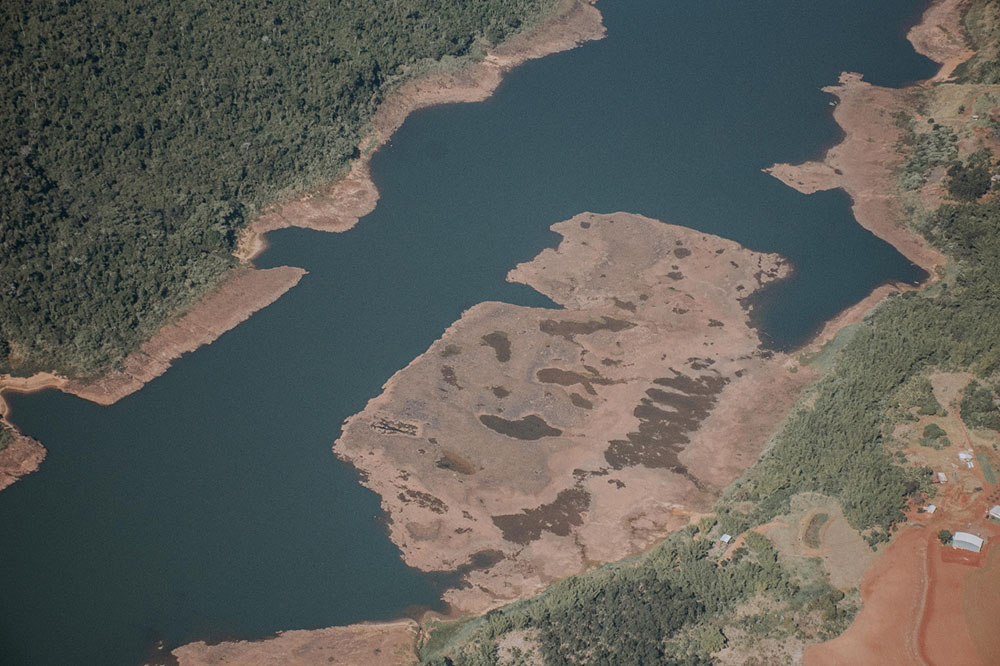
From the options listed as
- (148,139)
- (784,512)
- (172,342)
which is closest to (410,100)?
(148,139)

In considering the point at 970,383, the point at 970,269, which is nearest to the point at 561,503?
the point at 970,383

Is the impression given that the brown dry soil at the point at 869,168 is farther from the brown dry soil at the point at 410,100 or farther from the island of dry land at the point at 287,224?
the island of dry land at the point at 287,224

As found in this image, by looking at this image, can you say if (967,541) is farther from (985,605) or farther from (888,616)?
(888,616)

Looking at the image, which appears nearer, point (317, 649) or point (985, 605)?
point (985, 605)

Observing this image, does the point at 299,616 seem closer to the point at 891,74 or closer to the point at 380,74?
the point at 380,74

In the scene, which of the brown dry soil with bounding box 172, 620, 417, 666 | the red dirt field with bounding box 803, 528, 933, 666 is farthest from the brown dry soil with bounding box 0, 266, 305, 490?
the red dirt field with bounding box 803, 528, 933, 666

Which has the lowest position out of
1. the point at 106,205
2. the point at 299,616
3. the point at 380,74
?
the point at 299,616

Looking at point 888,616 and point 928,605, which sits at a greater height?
point 928,605
